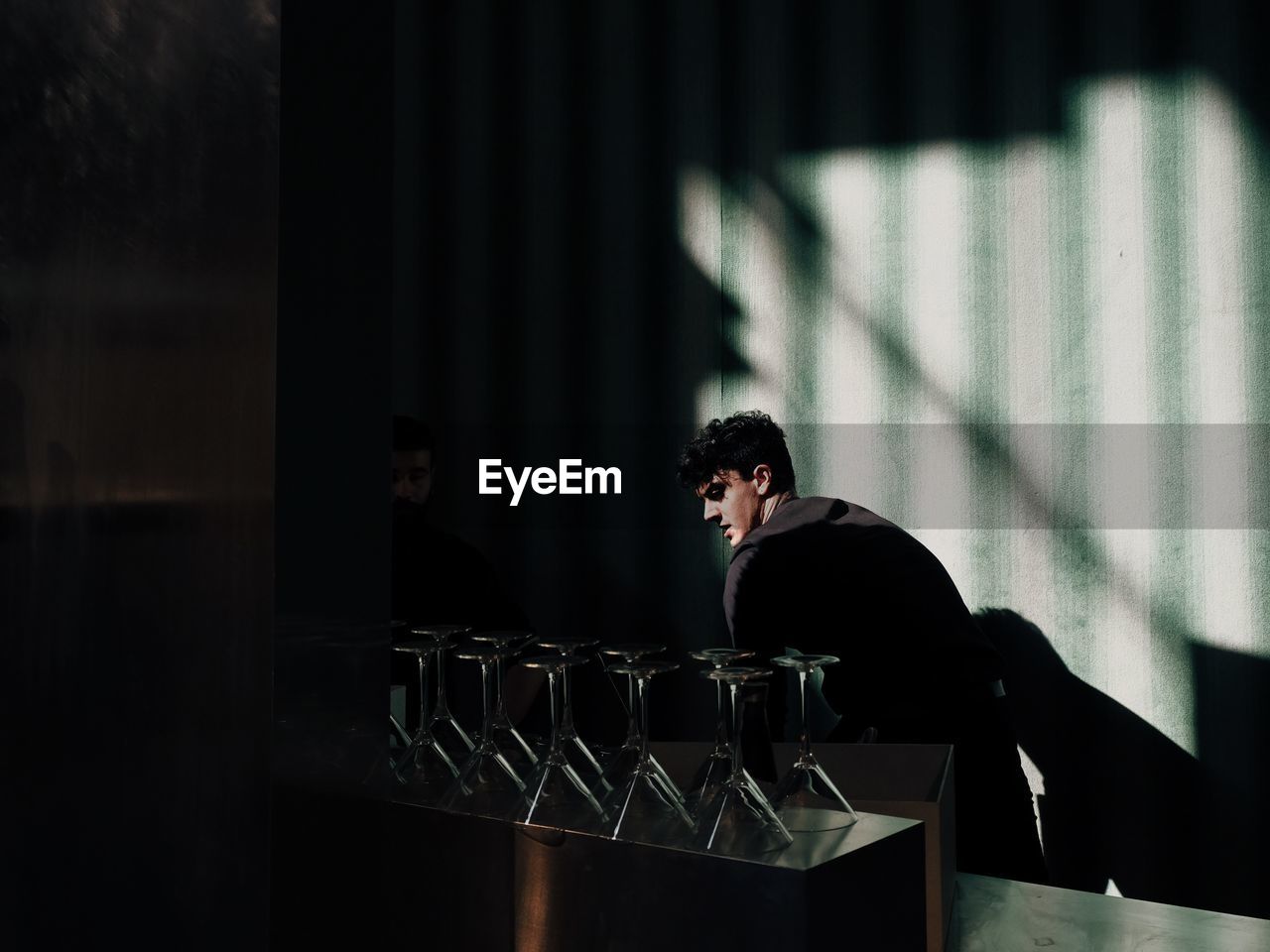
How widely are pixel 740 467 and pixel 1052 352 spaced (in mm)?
952

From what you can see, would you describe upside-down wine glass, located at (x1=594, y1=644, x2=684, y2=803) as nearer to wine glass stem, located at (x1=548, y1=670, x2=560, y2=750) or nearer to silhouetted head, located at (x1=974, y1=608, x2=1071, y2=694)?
wine glass stem, located at (x1=548, y1=670, x2=560, y2=750)

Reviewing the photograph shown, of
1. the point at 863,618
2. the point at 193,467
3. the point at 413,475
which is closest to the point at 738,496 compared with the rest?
the point at 863,618

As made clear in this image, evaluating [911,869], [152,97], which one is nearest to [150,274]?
[152,97]

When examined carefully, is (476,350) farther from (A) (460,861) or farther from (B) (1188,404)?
(A) (460,861)

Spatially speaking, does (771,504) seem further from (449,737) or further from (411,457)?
(449,737)

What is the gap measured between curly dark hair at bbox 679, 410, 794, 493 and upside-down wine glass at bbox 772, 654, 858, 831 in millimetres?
1810

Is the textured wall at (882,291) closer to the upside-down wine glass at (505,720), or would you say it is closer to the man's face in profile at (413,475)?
the man's face in profile at (413,475)

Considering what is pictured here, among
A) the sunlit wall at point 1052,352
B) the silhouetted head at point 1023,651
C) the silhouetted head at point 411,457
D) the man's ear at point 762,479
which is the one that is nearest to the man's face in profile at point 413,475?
the silhouetted head at point 411,457

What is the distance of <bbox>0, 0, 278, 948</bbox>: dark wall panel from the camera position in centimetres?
56

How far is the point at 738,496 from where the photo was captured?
280cm

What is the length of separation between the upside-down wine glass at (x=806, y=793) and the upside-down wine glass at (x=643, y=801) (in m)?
0.09

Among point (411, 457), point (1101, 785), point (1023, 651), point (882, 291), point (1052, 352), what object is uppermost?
point (882, 291)

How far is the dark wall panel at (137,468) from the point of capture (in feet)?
1.85

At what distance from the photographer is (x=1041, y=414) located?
3066mm
